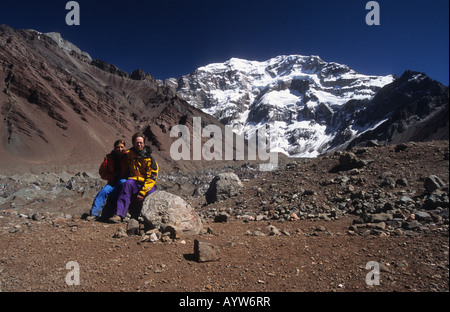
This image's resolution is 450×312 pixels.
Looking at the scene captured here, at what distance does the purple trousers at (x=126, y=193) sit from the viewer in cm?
616

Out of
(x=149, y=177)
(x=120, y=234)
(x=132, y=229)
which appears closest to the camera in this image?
(x=120, y=234)

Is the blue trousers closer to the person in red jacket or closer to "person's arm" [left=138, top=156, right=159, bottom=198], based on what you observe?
the person in red jacket

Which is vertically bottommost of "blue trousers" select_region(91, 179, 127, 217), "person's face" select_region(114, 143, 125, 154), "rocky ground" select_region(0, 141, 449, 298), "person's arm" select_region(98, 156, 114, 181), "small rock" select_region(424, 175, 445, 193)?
"rocky ground" select_region(0, 141, 449, 298)

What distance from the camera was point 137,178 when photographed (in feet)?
20.8

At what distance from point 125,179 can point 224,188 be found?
15.6 ft

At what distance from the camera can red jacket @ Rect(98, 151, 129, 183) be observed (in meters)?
6.62

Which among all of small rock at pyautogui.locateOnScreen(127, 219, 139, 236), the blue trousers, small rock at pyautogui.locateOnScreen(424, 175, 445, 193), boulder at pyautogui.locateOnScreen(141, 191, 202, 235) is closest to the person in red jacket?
the blue trousers

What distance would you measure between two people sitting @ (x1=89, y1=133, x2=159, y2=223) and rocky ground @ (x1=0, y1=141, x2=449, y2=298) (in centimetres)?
55

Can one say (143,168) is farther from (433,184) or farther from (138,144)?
(433,184)

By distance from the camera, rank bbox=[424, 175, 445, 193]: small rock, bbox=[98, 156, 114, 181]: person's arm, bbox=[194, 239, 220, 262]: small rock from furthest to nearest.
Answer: bbox=[98, 156, 114, 181]: person's arm, bbox=[424, 175, 445, 193]: small rock, bbox=[194, 239, 220, 262]: small rock

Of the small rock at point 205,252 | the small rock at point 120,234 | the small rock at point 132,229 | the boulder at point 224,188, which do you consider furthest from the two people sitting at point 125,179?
the boulder at point 224,188

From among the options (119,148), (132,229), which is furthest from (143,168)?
(132,229)
